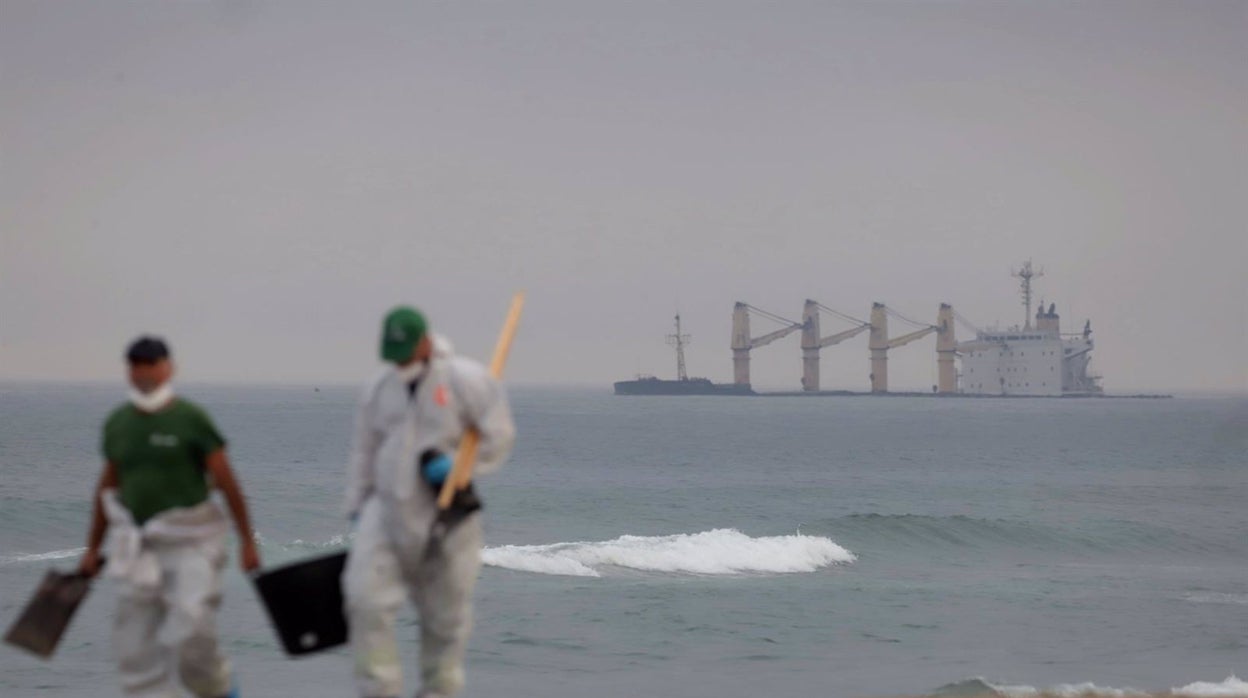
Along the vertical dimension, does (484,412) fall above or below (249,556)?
above

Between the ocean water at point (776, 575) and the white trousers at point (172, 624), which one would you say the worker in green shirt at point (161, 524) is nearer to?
the white trousers at point (172, 624)

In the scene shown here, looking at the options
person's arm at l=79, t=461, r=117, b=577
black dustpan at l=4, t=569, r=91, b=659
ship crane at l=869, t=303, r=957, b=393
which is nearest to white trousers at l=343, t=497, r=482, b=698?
person's arm at l=79, t=461, r=117, b=577

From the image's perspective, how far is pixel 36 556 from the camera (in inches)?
1336

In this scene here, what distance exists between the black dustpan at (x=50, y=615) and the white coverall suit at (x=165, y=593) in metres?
0.37

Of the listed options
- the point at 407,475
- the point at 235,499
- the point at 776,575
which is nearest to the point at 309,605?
the point at 235,499

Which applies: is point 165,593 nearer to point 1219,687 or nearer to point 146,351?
point 146,351

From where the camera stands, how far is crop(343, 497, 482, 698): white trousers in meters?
5.48

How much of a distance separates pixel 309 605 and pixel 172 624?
1.51 ft

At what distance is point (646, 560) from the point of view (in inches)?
1334

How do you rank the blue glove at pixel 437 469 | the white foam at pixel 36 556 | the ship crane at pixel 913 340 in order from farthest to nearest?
the ship crane at pixel 913 340 < the white foam at pixel 36 556 < the blue glove at pixel 437 469

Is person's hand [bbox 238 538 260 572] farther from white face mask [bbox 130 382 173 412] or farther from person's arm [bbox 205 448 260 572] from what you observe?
white face mask [bbox 130 382 173 412]

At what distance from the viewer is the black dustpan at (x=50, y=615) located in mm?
6035

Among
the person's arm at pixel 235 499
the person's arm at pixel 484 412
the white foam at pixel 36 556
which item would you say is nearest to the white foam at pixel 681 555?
the white foam at pixel 36 556

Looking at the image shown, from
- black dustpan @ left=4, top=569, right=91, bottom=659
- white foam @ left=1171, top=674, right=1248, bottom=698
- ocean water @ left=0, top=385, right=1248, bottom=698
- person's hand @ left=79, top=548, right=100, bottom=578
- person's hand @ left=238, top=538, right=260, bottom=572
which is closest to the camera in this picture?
person's hand @ left=238, top=538, right=260, bottom=572
